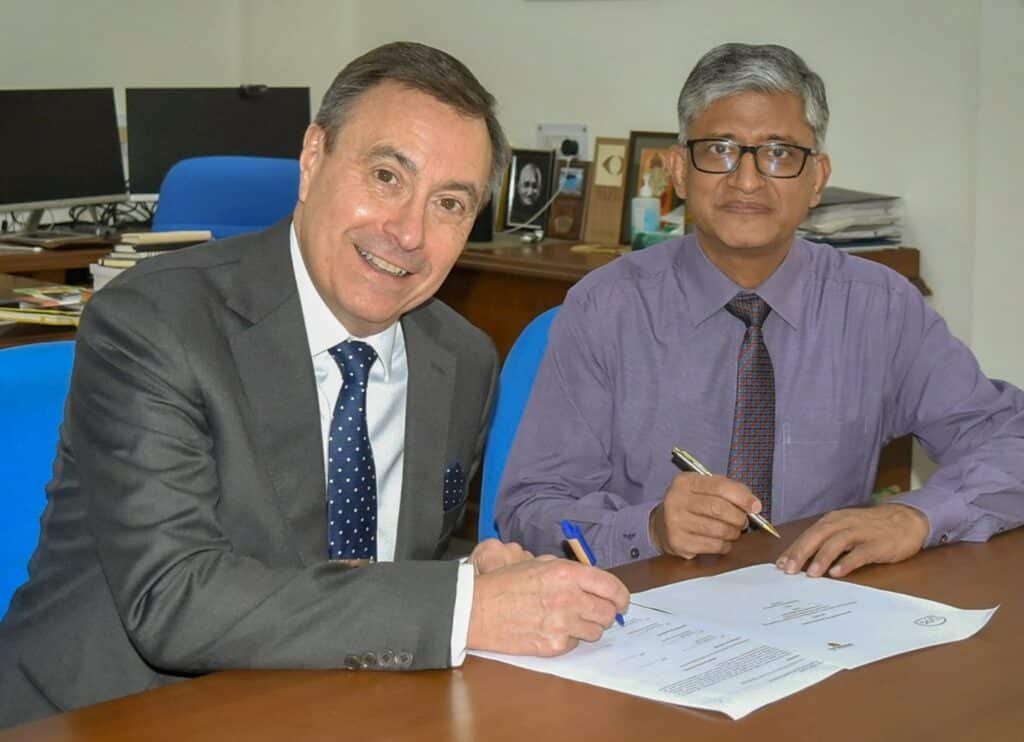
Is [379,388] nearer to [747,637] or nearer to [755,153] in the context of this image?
[747,637]

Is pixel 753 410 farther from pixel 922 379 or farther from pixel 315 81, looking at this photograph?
pixel 315 81

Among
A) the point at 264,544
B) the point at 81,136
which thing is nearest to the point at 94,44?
the point at 81,136

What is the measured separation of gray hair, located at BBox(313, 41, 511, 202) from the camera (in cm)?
173

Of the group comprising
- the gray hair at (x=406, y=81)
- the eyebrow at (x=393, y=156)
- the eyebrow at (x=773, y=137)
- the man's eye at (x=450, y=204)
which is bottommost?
the man's eye at (x=450, y=204)

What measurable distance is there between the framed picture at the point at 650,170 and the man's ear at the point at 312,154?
2807mm

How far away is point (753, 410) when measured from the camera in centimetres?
227

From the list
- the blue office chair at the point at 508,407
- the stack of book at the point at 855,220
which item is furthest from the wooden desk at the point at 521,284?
the blue office chair at the point at 508,407

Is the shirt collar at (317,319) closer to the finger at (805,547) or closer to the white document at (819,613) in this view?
the white document at (819,613)

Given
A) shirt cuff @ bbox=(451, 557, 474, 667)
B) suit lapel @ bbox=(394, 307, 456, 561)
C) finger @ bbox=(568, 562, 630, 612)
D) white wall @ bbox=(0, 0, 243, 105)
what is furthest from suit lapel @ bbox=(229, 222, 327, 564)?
white wall @ bbox=(0, 0, 243, 105)

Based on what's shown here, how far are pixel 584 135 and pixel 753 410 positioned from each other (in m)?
2.81

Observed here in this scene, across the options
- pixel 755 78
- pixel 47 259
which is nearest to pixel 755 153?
pixel 755 78

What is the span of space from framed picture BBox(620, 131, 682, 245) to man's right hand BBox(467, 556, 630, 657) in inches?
124

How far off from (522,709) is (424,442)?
58cm

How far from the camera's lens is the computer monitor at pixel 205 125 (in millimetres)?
5492
